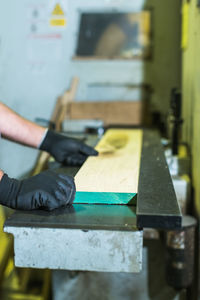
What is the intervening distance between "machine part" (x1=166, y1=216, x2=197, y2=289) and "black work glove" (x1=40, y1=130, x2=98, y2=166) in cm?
54

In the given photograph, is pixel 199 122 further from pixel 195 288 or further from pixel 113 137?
pixel 195 288

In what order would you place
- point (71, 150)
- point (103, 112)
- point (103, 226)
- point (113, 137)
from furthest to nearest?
point (103, 112), point (113, 137), point (71, 150), point (103, 226)

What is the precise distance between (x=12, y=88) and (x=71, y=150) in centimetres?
117

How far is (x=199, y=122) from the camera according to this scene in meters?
1.63

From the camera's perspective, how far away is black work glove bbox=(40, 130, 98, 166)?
4.95 feet

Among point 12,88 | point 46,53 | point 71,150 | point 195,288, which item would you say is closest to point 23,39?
point 46,53

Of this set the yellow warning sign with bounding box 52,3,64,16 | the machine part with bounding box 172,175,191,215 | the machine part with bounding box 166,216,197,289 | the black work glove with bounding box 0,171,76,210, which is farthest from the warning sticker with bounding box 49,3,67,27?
the black work glove with bounding box 0,171,76,210

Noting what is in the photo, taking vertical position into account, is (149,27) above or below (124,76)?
above

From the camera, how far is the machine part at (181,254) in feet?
5.33

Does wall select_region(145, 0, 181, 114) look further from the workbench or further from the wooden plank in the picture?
the workbench

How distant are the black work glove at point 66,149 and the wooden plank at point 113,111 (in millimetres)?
1123

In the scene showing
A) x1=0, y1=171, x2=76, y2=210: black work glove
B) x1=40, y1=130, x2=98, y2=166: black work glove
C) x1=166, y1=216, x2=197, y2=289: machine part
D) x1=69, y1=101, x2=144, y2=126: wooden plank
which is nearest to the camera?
x1=0, y1=171, x2=76, y2=210: black work glove

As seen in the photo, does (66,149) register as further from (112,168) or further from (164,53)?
(164,53)

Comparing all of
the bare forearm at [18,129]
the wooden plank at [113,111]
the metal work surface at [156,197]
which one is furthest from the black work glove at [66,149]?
the wooden plank at [113,111]
